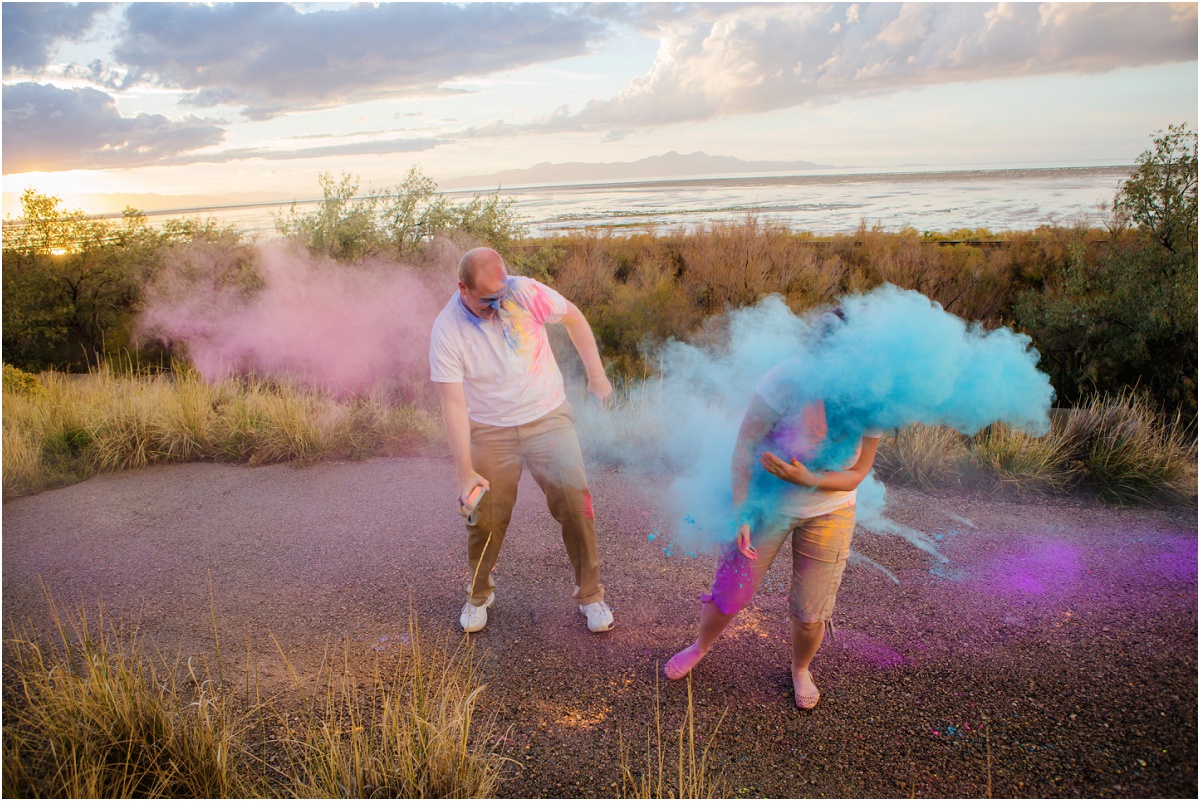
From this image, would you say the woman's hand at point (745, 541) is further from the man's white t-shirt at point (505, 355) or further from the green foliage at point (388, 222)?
the green foliage at point (388, 222)

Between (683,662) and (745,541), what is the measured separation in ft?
2.67

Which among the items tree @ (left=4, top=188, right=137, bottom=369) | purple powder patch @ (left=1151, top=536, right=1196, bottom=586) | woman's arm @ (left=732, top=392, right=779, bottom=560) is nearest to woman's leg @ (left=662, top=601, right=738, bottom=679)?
woman's arm @ (left=732, top=392, right=779, bottom=560)

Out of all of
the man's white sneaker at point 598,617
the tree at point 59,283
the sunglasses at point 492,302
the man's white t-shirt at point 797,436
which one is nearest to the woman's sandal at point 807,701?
the man's white t-shirt at point 797,436

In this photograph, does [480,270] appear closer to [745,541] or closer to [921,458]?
[745,541]

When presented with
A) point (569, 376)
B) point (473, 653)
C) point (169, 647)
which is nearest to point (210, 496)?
point (169, 647)

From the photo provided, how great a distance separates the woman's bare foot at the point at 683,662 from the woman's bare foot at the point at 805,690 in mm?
403

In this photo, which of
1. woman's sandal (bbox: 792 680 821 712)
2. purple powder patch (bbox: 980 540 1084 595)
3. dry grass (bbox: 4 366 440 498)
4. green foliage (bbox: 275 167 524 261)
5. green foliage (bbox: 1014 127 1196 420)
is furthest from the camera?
green foliage (bbox: 275 167 524 261)

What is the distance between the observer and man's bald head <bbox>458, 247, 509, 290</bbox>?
297 cm

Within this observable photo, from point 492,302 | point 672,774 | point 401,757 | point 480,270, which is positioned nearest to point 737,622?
point 672,774

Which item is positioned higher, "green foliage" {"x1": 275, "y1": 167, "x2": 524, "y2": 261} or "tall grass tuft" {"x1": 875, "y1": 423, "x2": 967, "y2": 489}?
"green foliage" {"x1": 275, "y1": 167, "x2": 524, "y2": 261}

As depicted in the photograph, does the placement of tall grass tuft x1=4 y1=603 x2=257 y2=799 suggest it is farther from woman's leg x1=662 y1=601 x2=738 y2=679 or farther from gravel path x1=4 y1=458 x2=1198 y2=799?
woman's leg x1=662 y1=601 x2=738 y2=679

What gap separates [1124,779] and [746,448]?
176cm

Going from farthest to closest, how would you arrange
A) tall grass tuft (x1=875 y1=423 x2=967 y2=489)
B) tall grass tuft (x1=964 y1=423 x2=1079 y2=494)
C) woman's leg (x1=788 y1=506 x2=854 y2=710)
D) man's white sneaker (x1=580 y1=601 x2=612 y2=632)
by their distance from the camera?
1. tall grass tuft (x1=875 y1=423 x2=967 y2=489)
2. tall grass tuft (x1=964 y1=423 x2=1079 y2=494)
3. man's white sneaker (x1=580 y1=601 x2=612 y2=632)
4. woman's leg (x1=788 y1=506 x2=854 y2=710)

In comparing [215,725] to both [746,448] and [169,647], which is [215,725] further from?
[746,448]
